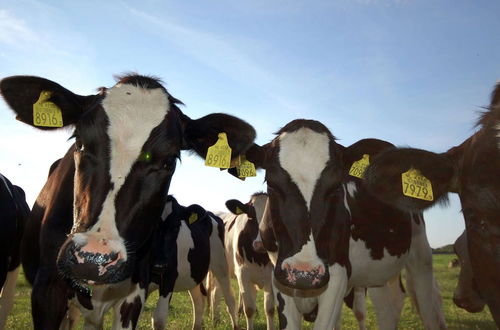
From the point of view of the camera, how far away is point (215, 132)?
4727mm

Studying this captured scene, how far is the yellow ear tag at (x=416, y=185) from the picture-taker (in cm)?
359

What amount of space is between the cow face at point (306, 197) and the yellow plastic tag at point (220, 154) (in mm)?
513

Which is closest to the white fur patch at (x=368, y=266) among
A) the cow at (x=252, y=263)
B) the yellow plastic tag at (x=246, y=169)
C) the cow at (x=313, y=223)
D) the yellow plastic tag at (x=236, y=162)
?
the cow at (x=313, y=223)

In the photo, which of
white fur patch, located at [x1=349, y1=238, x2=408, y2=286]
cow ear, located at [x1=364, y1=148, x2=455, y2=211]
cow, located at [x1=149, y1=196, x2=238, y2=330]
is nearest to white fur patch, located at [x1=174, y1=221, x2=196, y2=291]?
cow, located at [x1=149, y1=196, x2=238, y2=330]

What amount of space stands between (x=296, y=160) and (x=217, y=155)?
83cm

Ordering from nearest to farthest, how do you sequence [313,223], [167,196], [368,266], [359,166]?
[313,223]
[167,196]
[359,166]
[368,266]

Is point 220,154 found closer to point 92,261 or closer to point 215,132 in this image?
point 215,132

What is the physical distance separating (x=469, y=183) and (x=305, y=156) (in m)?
1.84

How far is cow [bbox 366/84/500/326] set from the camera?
2963 mm

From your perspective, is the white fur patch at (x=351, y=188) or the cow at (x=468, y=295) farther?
the white fur patch at (x=351, y=188)

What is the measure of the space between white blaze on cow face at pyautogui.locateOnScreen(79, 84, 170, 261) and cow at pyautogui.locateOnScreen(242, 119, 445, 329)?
1.50 m

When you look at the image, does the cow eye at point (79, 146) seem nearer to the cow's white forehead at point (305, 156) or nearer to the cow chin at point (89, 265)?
the cow chin at point (89, 265)

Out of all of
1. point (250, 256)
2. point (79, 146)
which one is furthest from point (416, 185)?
point (250, 256)

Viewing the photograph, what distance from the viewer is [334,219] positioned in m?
4.74
